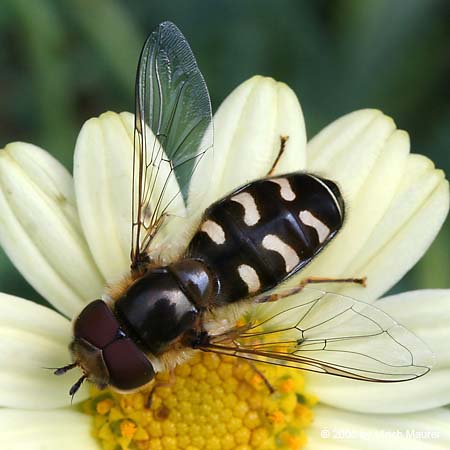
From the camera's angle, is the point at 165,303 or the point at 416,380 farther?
the point at 416,380

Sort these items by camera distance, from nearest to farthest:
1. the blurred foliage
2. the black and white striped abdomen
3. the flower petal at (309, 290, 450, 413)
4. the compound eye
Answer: the compound eye → the black and white striped abdomen → the flower petal at (309, 290, 450, 413) → the blurred foliage

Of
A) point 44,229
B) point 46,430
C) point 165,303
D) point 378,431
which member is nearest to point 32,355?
point 46,430

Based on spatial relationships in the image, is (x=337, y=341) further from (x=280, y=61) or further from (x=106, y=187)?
(x=280, y=61)

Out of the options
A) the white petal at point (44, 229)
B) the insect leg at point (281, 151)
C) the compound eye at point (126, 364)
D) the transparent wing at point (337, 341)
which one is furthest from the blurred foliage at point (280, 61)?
the compound eye at point (126, 364)

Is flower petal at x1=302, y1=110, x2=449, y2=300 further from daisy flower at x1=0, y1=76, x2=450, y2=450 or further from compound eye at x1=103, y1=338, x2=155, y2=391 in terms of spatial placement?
compound eye at x1=103, y1=338, x2=155, y2=391

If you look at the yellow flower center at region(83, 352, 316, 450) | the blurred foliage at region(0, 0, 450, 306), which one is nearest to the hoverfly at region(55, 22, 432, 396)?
the yellow flower center at region(83, 352, 316, 450)

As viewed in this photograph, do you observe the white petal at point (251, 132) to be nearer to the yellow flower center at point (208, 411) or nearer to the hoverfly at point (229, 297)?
the hoverfly at point (229, 297)
